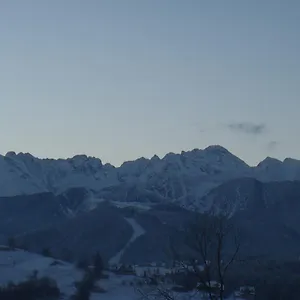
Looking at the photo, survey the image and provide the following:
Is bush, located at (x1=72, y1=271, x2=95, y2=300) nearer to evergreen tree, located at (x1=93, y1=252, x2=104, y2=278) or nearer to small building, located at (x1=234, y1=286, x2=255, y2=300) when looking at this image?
evergreen tree, located at (x1=93, y1=252, x2=104, y2=278)

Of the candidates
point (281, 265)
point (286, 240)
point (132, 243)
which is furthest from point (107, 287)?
point (286, 240)

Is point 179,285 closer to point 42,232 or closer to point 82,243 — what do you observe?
point 82,243

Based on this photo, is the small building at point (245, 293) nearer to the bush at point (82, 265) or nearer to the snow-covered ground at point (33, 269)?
the snow-covered ground at point (33, 269)

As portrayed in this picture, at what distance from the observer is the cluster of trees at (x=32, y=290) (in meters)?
74.9

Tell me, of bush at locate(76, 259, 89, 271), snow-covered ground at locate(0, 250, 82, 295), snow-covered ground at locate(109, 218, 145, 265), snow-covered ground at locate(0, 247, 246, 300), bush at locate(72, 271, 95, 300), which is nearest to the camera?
bush at locate(72, 271, 95, 300)

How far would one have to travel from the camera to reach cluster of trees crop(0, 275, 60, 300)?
74.9 m

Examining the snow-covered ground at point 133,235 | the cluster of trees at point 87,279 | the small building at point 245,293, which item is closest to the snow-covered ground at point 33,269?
the cluster of trees at point 87,279

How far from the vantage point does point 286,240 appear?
194m

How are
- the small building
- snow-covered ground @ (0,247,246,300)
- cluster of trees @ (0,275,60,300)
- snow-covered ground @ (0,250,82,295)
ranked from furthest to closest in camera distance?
snow-covered ground @ (0,250,82,295), snow-covered ground @ (0,247,246,300), the small building, cluster of trees @ (0,275,60,300)

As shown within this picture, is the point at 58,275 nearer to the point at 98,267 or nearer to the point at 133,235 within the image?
the point at 98,267

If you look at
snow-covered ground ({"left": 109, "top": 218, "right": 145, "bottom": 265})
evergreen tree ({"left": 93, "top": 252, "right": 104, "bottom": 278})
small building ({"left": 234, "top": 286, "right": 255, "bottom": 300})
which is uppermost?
snow-covered ground ({"left": 109, "top": 218, "right": 145, "bottom": 265})

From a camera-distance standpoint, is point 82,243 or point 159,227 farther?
point 159,227

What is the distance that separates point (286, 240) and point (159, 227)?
35.1m

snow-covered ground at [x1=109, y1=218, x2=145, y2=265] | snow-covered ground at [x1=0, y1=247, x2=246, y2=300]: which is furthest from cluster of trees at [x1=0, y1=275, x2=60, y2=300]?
snow-covered ground at [x1=109, y1=218, x2=145, y2=265]
